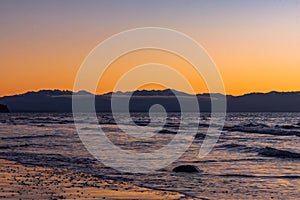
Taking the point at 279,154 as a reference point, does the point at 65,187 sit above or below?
above

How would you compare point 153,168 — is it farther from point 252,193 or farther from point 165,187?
point 252,193

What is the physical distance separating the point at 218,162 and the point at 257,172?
14.4ft

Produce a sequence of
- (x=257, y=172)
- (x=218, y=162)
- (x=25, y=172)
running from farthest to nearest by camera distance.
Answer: (x=218, y=162)
(x=257, y=172)
(x=25, y=172)

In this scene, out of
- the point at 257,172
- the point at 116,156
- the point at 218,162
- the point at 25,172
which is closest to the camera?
the point at 25,172

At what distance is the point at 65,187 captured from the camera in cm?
1658

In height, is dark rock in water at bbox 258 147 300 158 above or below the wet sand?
below

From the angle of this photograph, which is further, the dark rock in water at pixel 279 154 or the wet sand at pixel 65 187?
the dark rock in water at pixel 279 154

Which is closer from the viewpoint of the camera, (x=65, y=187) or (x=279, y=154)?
(x=65, y=187)

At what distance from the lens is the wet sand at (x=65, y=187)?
1493cm

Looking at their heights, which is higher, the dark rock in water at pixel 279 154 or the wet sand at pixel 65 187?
the wet sand at pixel 65 187

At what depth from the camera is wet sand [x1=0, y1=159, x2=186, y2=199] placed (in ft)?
49.0

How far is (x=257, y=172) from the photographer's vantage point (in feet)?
72.6

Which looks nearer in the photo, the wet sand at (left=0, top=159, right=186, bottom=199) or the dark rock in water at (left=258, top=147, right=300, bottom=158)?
the wet sand at (left=0, top=159, right=186, bottom=199)

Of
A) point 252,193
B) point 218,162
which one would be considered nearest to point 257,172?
point 218,162
